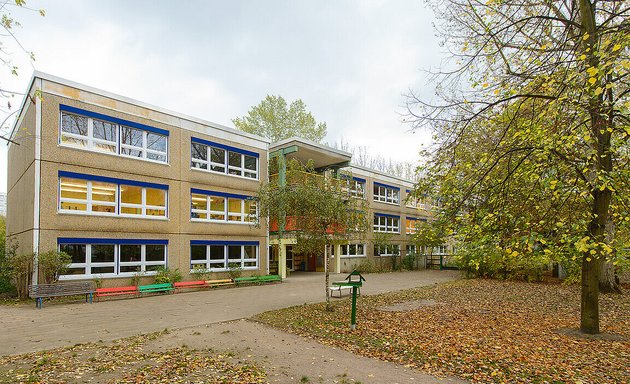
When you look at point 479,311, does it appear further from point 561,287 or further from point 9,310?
point 9,310

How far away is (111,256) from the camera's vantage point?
50.9 feet

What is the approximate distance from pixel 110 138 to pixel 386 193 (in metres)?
23.2

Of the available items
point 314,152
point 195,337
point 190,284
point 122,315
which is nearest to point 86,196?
point 190,284

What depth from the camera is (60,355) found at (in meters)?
6.88

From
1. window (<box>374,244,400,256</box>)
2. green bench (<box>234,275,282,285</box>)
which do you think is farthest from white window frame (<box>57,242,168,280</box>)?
window (<box>374,244,400,256</box>)

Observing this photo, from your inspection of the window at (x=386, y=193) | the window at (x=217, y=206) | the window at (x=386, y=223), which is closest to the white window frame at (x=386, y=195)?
the window at (x=386, y=193)

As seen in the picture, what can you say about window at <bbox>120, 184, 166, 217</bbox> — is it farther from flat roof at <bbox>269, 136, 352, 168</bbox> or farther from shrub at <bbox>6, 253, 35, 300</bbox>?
flat roof at <bbox>269, 136, 352, 168</bbox>

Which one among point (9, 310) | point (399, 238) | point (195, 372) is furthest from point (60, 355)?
point (399, 238)

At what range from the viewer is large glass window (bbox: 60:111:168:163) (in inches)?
588

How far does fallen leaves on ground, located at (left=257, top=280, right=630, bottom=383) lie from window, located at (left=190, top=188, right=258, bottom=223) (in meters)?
9.09

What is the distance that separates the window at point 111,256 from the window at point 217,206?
2399 mm

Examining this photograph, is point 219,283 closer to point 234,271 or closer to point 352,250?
point 234,271

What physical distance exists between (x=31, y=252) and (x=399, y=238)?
89.2ft

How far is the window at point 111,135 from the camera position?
48.9 feet
